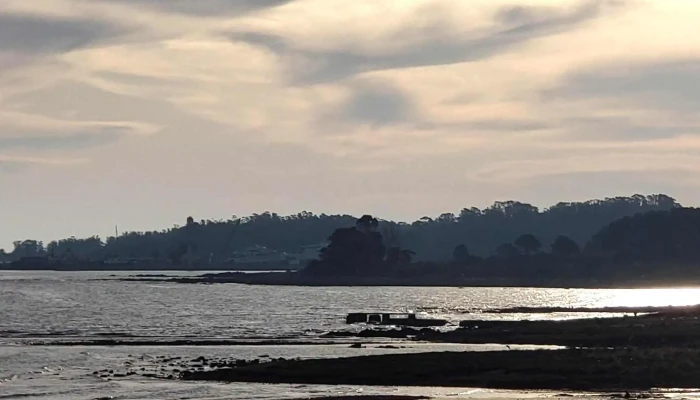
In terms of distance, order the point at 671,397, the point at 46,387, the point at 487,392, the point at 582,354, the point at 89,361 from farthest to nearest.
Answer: the point at 89,361 → the point at 582,354 → the point at 46,387 → the point at 487,392 → the point at 671,397

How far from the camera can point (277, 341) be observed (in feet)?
255

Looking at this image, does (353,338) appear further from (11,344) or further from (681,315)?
(681,315)

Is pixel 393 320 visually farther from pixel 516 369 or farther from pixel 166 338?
pixel 516 369

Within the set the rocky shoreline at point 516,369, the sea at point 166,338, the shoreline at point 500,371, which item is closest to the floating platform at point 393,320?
the sea at point 166,338

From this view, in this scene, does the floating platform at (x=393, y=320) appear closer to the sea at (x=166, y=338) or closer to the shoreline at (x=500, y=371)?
the sea at (x=166, y=338)

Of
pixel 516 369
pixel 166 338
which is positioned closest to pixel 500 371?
pixel 516 369

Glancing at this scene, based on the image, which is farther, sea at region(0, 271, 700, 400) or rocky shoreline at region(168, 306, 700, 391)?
sea at region(0, 271, 700, 400)

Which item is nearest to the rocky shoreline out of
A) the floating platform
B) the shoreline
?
the shoreline

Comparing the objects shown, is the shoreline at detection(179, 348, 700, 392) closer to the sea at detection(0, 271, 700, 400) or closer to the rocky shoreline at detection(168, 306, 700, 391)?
the rocky shoreline at detection(168, 306, 700, 391)

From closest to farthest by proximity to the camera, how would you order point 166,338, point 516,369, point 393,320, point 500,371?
point 500,371
point 516,369
point 166,338
point 393,320

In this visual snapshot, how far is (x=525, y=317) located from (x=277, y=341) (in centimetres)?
3539

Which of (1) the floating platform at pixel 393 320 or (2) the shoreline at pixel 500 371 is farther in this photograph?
(1) the floating platform at pixel 393 320

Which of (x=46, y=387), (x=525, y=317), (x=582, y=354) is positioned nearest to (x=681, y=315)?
(x=525, y=317)

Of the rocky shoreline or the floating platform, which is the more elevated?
the floating platform
